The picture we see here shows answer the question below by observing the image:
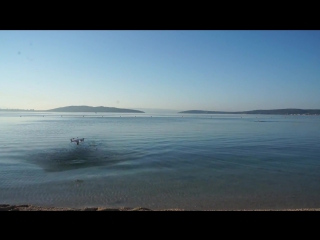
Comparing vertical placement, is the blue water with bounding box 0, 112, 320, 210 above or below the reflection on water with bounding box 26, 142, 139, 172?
below

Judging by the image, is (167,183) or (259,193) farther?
(167,183)

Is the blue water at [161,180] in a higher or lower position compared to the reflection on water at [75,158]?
lower

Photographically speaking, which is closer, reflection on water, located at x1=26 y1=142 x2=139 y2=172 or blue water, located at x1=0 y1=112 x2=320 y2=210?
blue water, located at x1=0 y1=112 x2=320 y2=210

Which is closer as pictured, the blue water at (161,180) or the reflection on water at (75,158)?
the blue water at (161,180)

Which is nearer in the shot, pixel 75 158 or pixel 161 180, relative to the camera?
pixel 161 180
